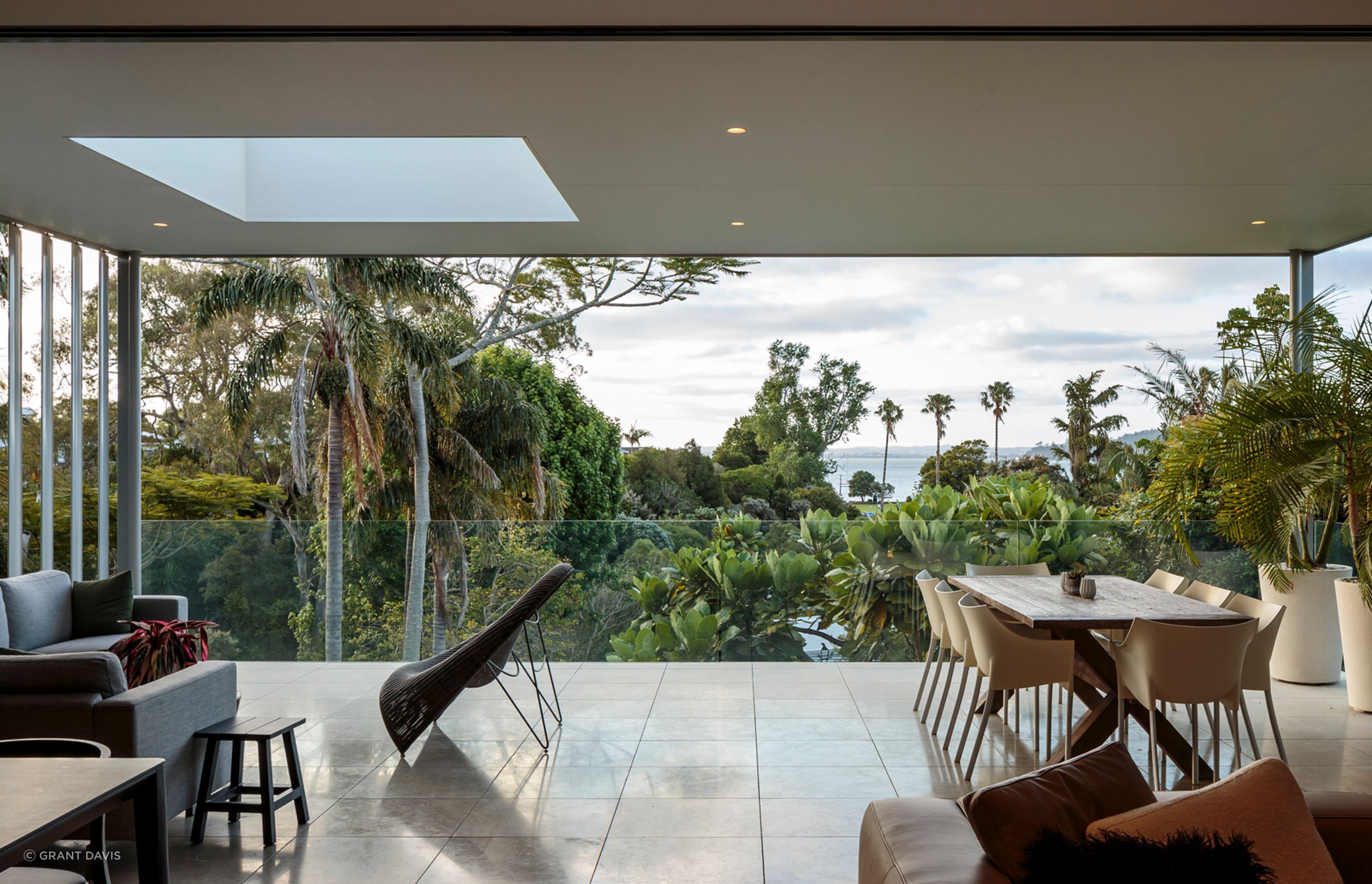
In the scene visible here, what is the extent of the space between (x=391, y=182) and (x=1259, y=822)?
517cm

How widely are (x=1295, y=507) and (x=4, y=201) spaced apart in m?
7.14

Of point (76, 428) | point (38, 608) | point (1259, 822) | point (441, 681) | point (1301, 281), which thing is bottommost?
point (441, 681)

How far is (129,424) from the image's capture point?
20.4 feet

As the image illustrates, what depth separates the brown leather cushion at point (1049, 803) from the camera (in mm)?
1625

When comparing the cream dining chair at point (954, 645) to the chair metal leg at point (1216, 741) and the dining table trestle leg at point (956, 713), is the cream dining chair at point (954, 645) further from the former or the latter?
the chair metal leg at point (1216, 741)

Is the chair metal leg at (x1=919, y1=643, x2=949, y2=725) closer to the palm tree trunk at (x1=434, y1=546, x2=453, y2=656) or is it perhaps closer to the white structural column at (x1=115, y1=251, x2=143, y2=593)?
the palm tree trunk at (x1=434, y1=546, x2=453, y2=656)

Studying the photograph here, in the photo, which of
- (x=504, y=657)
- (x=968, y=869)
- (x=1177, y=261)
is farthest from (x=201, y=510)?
(x=1177, y=261)

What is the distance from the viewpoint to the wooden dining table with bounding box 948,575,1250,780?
3.89 m

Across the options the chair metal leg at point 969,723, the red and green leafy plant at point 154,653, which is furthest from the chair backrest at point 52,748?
the chair metal leg at point 969,723

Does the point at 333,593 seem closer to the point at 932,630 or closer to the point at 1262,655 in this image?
the point at 932,630

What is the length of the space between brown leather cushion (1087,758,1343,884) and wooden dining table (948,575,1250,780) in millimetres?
→ 2221

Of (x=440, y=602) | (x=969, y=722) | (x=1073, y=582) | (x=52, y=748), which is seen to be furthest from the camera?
(x=440, y=602)

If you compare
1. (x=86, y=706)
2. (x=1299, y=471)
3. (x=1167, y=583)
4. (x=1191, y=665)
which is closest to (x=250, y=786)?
(x=86, y=706)

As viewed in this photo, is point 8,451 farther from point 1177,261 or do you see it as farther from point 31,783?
point 1177,261
